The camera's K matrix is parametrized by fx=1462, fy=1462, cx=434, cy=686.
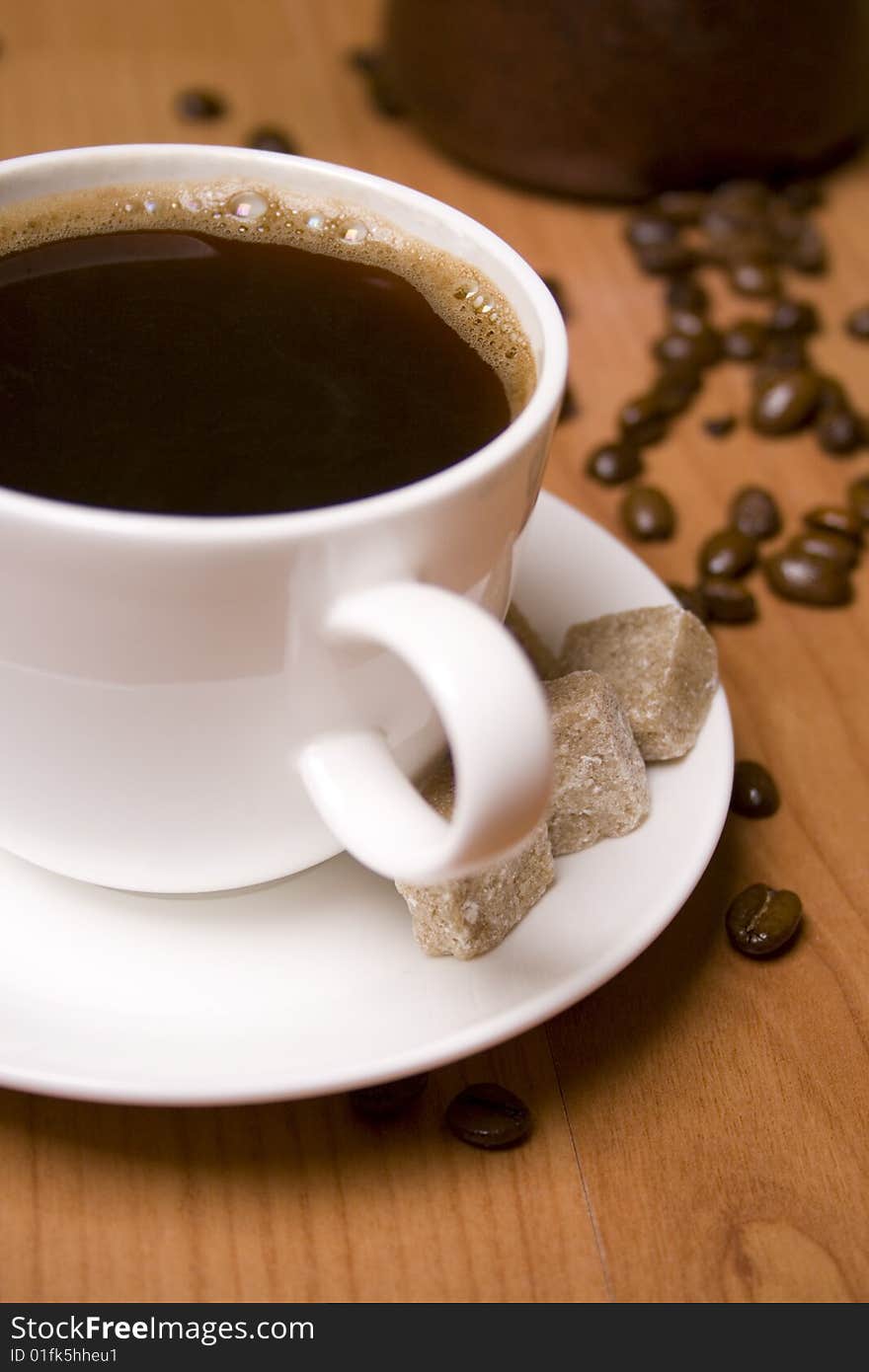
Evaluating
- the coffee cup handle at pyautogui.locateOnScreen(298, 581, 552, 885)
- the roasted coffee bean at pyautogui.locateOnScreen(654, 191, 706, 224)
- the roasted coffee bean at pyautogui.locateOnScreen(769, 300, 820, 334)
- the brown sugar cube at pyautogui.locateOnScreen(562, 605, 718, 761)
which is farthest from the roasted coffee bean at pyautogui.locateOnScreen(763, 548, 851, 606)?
the coffee cup handle at pyautogui.locateOnScreen(298, 581, 552, 885)

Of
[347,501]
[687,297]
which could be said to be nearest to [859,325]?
[687,297]

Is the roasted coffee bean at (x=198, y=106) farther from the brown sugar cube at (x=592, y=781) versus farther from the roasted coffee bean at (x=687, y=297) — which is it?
the brown sugar cube at (x=592, y=781)

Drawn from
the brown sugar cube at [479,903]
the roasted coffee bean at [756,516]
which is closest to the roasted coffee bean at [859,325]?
the roasted coffee bean at [756,516]

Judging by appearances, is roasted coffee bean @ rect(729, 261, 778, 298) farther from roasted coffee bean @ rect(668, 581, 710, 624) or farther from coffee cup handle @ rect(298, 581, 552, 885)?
coffee cup handle @ rect(298, 581, 552, 885)

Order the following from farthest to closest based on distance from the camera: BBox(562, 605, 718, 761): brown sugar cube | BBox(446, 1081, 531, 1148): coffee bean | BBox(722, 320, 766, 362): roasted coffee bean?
1. BBox(722, 320, 766, 362): roasted coffee bean
2. BBox(562, 605, 718, 761): brown sugar cube
3. BBox(446, 1081, 531, 1148): coffee bean

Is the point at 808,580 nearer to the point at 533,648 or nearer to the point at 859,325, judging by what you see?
the point at 533,648
